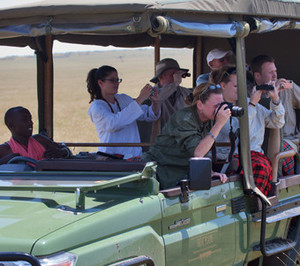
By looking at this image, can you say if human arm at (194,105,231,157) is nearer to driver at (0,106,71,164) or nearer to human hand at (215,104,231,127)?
human hand at (215,104,231,127)

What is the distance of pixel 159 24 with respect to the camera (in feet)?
12.4

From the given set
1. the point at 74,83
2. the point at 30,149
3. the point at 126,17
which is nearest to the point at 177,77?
the point at 30,149

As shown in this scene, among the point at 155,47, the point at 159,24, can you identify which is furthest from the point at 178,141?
the point at 155,47

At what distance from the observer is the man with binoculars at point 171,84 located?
6715 mm

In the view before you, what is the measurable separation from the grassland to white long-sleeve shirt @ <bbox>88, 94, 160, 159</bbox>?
1049 mm

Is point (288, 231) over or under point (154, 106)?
under

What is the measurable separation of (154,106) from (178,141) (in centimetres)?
221

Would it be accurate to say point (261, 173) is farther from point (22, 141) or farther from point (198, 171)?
point (22, 141)

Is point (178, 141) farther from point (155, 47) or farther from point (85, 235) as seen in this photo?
point (155, 47)

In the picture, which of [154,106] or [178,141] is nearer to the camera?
[178,141]

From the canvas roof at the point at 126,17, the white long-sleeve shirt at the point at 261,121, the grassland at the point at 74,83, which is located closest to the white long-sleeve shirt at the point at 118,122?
the grassland at the point at 74,83

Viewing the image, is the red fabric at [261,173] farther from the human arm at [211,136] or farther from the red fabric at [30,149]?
the red fabric at [30,149]

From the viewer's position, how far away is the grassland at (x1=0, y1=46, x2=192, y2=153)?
29.8 ft

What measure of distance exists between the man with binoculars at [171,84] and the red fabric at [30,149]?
5.86ft
